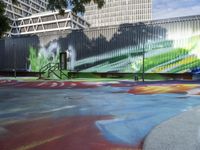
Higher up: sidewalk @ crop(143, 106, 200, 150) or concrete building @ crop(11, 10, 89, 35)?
concrete building @ crop(11, 10, 89, 35)

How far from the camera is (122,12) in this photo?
10981cm

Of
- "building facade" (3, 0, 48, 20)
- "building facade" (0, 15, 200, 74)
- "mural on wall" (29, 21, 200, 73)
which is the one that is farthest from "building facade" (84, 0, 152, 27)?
"mural on wall" (29, 21, 200, 73)

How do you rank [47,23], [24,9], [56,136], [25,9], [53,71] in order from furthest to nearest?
[25,9] < [24,9] < [47,23] < [53,71] < [56,136]

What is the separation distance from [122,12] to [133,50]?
284 ft

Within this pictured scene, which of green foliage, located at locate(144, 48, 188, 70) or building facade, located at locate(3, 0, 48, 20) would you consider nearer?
green foliage, located at locate(144, 48, 188, 70)

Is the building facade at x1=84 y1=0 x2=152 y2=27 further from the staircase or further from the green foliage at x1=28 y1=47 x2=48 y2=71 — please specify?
the staircase

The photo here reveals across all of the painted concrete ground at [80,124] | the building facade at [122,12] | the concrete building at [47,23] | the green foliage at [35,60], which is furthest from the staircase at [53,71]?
the building facade at [122,12]

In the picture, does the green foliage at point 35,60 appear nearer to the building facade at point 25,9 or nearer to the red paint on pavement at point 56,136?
the red paint on pavement at point 56,136

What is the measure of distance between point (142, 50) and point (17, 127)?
1942 centimetres

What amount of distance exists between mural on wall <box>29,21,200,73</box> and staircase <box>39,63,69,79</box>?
814mm

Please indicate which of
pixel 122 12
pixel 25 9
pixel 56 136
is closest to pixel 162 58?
pixel 56 136

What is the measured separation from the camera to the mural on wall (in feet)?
76.6

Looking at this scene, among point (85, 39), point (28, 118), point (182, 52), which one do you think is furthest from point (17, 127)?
point (85, 39)

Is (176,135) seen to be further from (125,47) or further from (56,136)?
(125,47)
